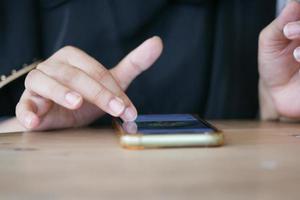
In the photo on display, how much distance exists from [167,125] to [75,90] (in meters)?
0.13

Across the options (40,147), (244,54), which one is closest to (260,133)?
(40,147)

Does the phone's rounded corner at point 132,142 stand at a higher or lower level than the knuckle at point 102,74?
lower

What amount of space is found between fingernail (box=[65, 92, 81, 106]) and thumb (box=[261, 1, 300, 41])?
11.3 inches

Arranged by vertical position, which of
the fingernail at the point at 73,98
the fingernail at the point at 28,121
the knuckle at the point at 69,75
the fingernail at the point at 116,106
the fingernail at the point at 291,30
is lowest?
the fingernail at the point at 28,121

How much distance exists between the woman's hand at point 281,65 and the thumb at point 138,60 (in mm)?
164

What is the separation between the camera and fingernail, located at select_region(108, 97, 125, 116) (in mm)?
522

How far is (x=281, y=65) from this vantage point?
703 millimetres

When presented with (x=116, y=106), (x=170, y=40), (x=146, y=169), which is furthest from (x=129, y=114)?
(x=170, y=40)

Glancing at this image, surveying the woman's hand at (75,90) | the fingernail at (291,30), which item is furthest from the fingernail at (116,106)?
the fingernail at (291,30)

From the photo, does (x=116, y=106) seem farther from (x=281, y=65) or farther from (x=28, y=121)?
(x=281, y=65)

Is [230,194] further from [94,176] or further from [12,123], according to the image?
[12,123]

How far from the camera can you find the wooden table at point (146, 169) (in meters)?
0.30

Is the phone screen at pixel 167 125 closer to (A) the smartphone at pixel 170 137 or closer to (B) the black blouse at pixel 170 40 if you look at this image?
(A) the smartphone at pixel 170 137

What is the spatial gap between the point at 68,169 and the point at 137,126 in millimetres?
130
